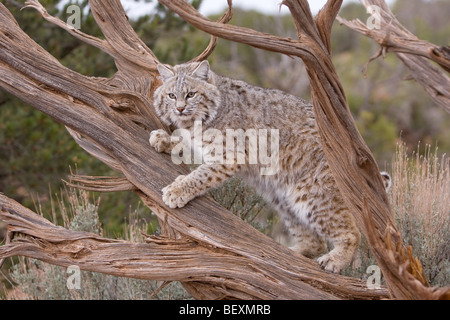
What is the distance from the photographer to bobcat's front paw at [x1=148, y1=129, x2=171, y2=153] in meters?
4.09

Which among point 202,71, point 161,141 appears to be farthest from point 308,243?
point 202,71

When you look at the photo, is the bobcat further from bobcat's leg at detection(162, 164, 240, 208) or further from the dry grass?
the dry grass

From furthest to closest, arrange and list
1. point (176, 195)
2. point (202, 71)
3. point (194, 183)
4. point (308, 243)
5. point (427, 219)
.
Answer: point (308, 243) < point (427, 219) < point (202, 71) < point (194, 183) < point (176, 195)

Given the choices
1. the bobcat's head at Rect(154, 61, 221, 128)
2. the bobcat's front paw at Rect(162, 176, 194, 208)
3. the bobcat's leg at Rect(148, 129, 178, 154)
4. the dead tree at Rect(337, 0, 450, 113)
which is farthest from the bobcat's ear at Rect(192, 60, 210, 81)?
the dead tree at Rect(337, 0, 450, 113)

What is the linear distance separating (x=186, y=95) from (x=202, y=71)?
0.26 metres

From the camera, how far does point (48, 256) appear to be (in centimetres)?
384

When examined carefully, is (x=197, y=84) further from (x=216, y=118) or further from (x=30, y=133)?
(x=30, y=133)

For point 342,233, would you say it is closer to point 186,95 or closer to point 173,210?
point 173,210

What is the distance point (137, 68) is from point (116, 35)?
32 cm

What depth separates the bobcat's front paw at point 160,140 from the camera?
4090mm

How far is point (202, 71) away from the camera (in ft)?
14.6

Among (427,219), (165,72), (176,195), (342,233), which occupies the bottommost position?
(342,233)

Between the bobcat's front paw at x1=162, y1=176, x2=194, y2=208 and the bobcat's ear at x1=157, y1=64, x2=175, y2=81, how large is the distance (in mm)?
986

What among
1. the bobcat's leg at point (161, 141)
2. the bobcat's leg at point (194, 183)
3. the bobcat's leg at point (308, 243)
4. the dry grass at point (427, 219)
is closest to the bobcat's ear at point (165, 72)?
the bobcat's leg at point (161, 141)
